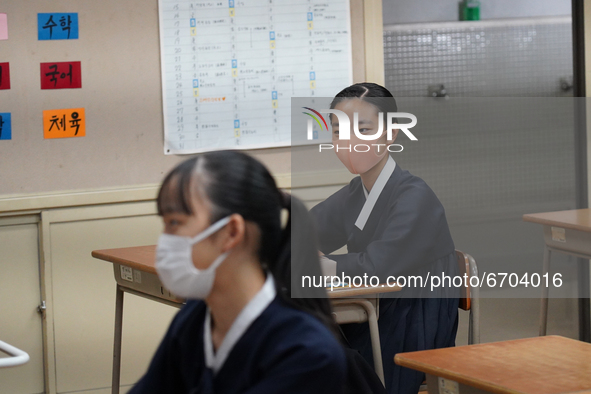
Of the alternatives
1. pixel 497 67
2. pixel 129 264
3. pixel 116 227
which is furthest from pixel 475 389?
pixel 497 67

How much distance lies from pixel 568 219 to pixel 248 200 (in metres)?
2.23

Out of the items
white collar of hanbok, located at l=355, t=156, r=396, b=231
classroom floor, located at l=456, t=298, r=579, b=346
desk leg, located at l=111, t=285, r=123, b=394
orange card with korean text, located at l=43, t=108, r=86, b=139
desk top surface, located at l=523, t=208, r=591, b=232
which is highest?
orange card with korean text, located at l=43, t=108, r=86, b=139

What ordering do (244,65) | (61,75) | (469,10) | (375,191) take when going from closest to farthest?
(375,191) → (61,75) → (244,65) → (469,10)

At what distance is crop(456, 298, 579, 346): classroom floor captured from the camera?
12.0ft

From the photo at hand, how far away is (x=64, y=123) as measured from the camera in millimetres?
2939

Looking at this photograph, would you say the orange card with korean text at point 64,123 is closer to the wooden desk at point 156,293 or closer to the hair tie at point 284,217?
the wooden desk at point 156,293

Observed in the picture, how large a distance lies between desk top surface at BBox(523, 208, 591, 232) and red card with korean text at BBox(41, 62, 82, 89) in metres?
2.00

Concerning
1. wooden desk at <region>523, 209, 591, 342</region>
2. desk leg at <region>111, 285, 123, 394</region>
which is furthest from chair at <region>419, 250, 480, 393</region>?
desk leg at <region>111, 285, 123, 394</region>

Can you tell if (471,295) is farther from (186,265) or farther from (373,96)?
(186,265)

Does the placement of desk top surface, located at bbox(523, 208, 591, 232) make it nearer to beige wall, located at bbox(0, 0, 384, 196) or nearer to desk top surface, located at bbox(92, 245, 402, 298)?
desk top surface, located at bbox(92, 245, 402, 298)

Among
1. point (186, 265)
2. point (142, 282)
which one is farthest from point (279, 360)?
point (142, 282)

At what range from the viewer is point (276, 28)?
319 cm

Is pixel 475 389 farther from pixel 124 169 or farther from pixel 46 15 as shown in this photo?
pixel 46 15

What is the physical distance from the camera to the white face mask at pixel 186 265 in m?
0.90
